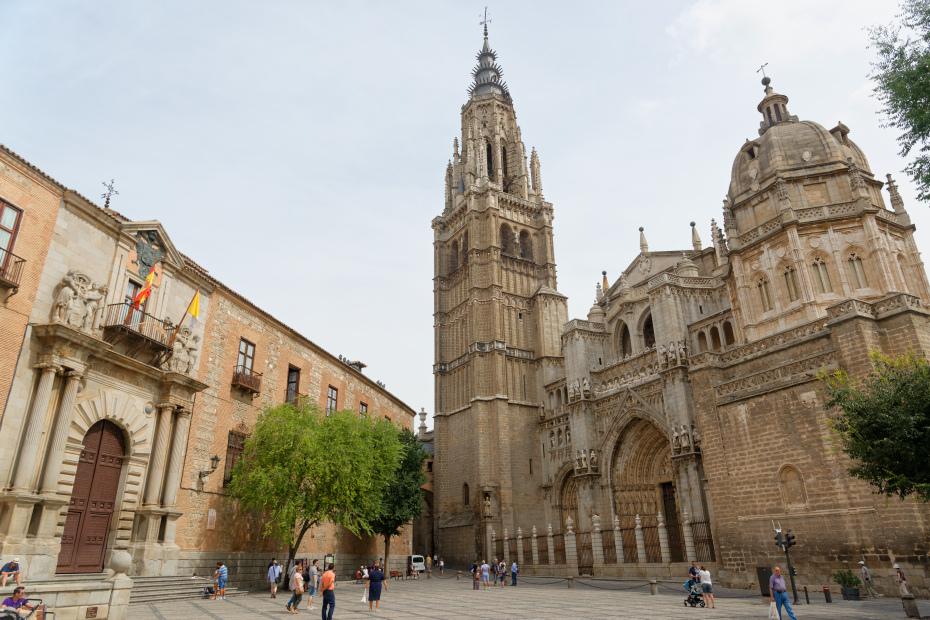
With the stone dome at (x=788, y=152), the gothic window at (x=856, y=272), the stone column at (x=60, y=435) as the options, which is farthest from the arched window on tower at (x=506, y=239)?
the stone column at (x=60, y=435)

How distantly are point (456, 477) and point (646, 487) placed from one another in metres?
14.7

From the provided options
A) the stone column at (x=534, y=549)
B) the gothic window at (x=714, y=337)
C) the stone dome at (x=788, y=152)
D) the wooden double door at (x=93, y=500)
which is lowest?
the stone column at (x=534, y=549)

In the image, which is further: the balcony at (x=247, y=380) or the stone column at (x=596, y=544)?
the stone column at (x=596, y=544)

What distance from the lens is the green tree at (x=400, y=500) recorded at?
94.1ft

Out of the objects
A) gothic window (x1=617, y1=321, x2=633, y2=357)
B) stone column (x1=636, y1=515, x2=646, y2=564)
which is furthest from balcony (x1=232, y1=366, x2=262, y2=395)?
gothic window (x1=617, y1=321, x2=633, y2=357)

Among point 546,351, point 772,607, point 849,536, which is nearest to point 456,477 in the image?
point 546,351

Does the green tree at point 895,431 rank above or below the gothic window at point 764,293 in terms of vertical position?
below

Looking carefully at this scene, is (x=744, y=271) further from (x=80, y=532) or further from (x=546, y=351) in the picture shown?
(x=80, y=532)

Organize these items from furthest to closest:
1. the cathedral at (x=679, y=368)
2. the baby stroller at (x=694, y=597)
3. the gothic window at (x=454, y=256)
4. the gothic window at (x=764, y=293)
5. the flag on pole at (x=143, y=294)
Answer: the gothic window at (x=454, y=256)
the gothic window at (x=764, y=293)
the cathedral at (x=679, y=368)
the flag on pole at (x=143, y=294)
the baby stroller at (x=694, y=597)

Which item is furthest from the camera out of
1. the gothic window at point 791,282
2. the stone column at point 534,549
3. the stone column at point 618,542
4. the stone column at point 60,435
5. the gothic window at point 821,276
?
the stone column at point 534,549

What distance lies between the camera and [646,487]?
1233 inches

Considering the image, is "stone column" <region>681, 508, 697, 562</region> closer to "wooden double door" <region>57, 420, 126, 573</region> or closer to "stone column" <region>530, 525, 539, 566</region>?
"stone column" <region>530, 525, 539, 566</region>

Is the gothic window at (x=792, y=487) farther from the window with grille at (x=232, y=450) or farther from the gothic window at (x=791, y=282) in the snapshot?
the window with grille at (x=232, y=450)

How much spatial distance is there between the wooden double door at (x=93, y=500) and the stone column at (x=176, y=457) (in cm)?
132
